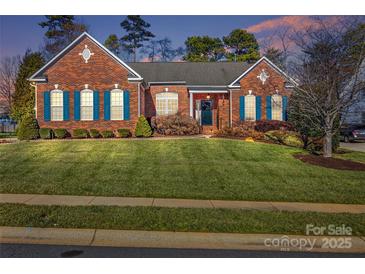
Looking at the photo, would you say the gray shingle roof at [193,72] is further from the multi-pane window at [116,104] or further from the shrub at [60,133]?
the shrub at [60,133]

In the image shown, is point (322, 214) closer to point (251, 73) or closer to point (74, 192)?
point (74, 192)

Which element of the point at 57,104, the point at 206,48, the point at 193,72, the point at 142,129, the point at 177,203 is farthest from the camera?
the point at 206,48

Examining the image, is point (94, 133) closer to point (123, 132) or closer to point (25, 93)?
point (123, 132)

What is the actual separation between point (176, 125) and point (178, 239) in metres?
14.7

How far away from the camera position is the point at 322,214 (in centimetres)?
736

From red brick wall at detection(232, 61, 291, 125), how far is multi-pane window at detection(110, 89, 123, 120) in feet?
24.8

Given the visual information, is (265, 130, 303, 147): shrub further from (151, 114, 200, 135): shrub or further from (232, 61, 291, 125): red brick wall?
(232, 61, 291, 125): red brick wall

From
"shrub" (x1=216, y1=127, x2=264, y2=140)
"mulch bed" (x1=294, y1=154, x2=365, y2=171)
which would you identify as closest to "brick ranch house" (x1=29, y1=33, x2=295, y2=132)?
"shrub" (x1=216, y1=127, x2=264, y2=140)

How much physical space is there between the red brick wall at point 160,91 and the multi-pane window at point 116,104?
9.26 ft

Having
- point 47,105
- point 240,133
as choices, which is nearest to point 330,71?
point 240,133

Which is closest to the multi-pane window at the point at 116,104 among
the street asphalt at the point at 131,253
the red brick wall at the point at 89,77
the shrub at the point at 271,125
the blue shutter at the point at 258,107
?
the red brick wall at the point at 89,77

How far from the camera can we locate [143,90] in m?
22.9

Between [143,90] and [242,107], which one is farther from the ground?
[143,90]

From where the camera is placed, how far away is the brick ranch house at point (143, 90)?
21.0 m
